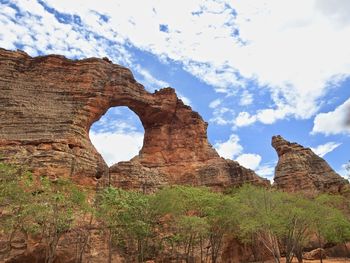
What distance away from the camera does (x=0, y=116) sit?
4709 cm

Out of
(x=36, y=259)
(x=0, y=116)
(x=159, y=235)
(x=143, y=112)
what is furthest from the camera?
(x=143, y=112)

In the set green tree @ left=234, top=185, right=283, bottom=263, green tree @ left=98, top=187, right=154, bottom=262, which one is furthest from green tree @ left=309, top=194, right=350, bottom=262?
green tree @ left=98, top=187, right=154, bottom=262

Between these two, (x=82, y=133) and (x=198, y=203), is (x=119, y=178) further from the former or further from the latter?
(x=198, y=203)

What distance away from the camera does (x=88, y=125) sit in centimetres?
5312

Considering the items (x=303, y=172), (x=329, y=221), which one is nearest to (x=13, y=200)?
(x=329, y=221)

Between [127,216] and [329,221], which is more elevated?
[329,221]

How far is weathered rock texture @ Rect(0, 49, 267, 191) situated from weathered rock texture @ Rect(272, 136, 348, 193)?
1493 cm

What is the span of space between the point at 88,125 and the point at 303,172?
149 ft

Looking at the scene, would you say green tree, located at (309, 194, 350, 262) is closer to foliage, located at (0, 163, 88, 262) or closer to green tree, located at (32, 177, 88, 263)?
green tree, located at (32, 177, 88, 263)

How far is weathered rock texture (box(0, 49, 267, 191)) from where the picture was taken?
45.1 metres

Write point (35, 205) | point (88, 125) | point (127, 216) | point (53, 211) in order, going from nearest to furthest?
point (35, 205) < point (53, 211) < point (127, 216) < point (88, 125)

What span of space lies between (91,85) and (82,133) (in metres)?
9.01

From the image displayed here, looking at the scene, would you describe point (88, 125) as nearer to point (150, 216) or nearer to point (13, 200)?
point (150, 216)

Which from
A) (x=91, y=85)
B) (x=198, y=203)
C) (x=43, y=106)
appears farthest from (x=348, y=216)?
(x=43, y=106)
